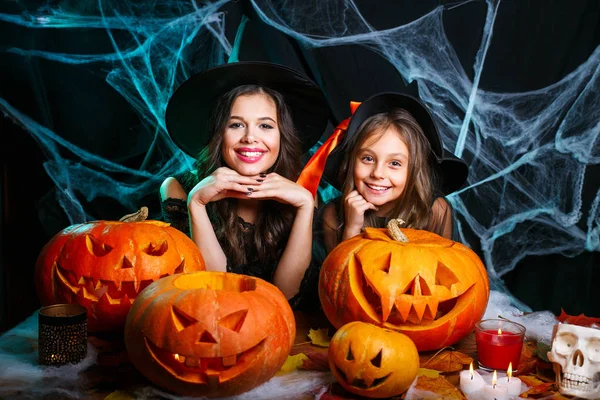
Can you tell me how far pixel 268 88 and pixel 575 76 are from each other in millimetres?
1558

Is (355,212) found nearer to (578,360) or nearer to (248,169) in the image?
(248,169)

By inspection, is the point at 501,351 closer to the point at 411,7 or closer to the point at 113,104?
the point at 411,7

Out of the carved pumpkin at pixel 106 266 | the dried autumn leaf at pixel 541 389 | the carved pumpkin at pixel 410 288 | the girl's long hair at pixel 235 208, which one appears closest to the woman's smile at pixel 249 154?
the girl's long hair at pixel 235 208

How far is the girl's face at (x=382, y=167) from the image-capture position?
1974 millimetres

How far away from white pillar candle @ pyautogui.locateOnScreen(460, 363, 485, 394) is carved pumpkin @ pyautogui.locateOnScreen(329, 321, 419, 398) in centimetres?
11

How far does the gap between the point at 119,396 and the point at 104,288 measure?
1.32ft

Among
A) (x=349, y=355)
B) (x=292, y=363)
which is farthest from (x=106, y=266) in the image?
(x=349, y=355)

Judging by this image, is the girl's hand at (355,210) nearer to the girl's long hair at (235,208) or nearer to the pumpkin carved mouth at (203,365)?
the girl's long hair at (235,208)

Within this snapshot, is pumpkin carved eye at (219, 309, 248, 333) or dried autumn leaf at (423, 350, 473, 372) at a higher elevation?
pumpkin carved eye at (219, 309, 248, 333)

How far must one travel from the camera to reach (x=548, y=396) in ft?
3.86

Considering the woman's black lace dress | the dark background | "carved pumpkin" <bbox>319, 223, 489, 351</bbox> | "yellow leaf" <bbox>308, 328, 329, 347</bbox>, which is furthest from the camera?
the dark background

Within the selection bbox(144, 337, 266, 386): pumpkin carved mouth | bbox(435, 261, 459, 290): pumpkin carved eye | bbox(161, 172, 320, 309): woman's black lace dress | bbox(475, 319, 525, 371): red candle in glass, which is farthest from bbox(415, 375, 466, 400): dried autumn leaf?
bbox(161, 172, 320, 309): woman's black lace dress

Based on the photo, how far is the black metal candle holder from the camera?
4.13 ft

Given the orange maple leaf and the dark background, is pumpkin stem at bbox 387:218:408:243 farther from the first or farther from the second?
the dark background
